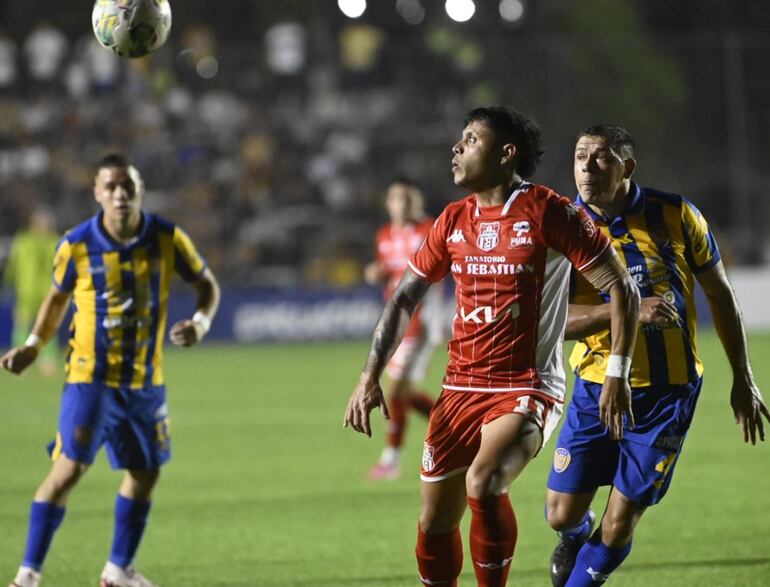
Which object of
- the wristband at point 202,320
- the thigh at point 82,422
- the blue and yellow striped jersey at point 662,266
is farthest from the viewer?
the wristband at point 202,320

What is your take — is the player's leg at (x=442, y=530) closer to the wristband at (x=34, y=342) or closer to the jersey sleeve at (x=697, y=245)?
the jersey sleeve at (x=697, y=245)

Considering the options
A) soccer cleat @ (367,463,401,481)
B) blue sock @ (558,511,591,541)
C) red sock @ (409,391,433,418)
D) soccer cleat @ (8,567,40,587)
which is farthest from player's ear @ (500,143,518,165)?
red sock @ (409,391,433,418)

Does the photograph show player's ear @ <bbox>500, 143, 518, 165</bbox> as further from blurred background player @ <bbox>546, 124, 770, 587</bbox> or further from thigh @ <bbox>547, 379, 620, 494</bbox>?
thigh @ <bbox>547, 379, 620, 494</bbox>

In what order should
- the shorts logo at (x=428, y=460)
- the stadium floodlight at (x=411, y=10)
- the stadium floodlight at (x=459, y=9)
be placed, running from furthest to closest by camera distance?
1. the stadium floodlight at (x=411, y=10)
2. the stadium floodlight at (x=459, y=9)
3. the shorts logo at (x=428, y=460)

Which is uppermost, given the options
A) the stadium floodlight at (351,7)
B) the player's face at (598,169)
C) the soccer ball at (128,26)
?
the stadium floodlight at (351,7)

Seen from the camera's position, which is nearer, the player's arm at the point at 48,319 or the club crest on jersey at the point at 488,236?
the club crest on jersey at the point at 488,236

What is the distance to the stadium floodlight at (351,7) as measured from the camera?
29828mm

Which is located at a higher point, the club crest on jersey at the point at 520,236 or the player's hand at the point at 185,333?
the club crest on jersey at the point at 520,236

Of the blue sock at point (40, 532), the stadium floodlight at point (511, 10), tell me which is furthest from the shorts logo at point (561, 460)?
the stadium floodlight at point (511, 10)

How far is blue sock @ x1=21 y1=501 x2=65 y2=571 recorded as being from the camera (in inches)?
252

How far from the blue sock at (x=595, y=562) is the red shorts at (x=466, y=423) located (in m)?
0.61

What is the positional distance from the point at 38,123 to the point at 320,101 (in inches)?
224

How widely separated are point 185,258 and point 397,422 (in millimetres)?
4125

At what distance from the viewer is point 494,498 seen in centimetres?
508
